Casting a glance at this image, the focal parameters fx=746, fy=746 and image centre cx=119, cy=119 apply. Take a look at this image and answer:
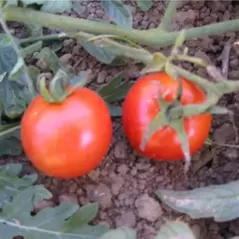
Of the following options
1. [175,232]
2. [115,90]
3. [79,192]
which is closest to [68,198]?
[79,192]

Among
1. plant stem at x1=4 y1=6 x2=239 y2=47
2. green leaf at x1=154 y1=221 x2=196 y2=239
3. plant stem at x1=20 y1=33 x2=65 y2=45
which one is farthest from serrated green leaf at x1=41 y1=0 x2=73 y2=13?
green leaf at x1=154 y1=221 x2=196 y2=239

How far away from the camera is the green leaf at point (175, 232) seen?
4.12 ft

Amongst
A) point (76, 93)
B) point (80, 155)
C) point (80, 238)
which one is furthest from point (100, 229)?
point (76, 93)

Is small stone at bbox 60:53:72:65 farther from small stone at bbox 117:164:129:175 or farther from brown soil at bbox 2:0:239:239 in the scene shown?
small stone at bbox 117:164:129:175

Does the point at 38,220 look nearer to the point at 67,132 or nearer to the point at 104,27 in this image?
the point at 67,132

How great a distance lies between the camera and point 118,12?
5.21ft

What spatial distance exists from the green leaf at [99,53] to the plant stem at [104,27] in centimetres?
7

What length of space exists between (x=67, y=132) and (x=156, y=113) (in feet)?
0.58

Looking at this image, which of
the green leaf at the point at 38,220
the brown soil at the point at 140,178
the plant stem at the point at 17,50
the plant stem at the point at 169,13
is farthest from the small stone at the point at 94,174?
the plant stem at the point at 169,13

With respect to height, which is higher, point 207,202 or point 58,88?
point 58,88

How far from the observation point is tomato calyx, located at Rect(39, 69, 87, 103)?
53.3 inches

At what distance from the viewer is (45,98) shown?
1.38 m

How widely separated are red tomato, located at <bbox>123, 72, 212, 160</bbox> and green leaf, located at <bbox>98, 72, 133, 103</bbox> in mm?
113

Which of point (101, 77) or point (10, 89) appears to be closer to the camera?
point (10, 89)
